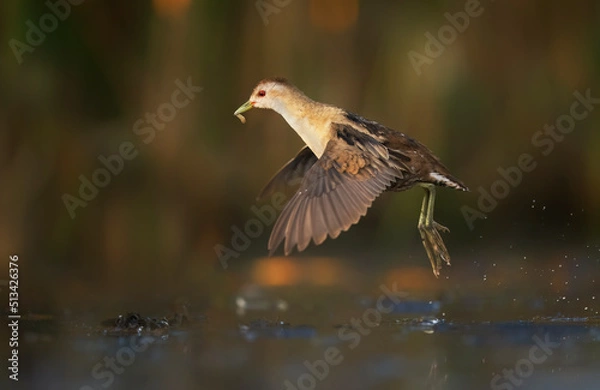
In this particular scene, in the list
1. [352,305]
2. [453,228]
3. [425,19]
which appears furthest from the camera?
[425,19]

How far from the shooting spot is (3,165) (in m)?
9.99

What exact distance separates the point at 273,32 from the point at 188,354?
4.74 m

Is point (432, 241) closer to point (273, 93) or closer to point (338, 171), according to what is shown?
point (338, 171)

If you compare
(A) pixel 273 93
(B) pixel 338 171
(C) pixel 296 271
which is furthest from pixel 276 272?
(B) pixel 338 171

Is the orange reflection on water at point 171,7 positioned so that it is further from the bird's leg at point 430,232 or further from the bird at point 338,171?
the bird's leg at point 430,232

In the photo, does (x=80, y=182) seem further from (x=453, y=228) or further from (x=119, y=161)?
(x=453, y=228)

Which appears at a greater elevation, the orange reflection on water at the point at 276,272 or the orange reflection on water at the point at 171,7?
the orange reflection on water at the point at 171,7

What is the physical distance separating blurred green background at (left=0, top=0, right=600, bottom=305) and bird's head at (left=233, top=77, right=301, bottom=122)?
2365mm

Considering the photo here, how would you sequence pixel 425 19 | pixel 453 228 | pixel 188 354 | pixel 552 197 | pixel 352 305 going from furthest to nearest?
pixel 425 19 → pixel 552 197 → pixel 453 228 → pixel 352 305 → pixel 188 354

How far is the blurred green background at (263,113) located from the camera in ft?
32.9

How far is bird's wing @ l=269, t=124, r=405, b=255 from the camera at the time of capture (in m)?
6.16

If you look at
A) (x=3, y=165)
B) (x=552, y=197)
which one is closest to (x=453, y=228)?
(x=552, y=197)

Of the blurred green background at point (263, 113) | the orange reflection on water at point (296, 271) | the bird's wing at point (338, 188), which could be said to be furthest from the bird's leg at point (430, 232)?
the blurred green background at point (263, 113)

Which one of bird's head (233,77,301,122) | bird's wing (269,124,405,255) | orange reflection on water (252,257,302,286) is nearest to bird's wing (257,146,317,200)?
bird's head (233,77,301,122)
